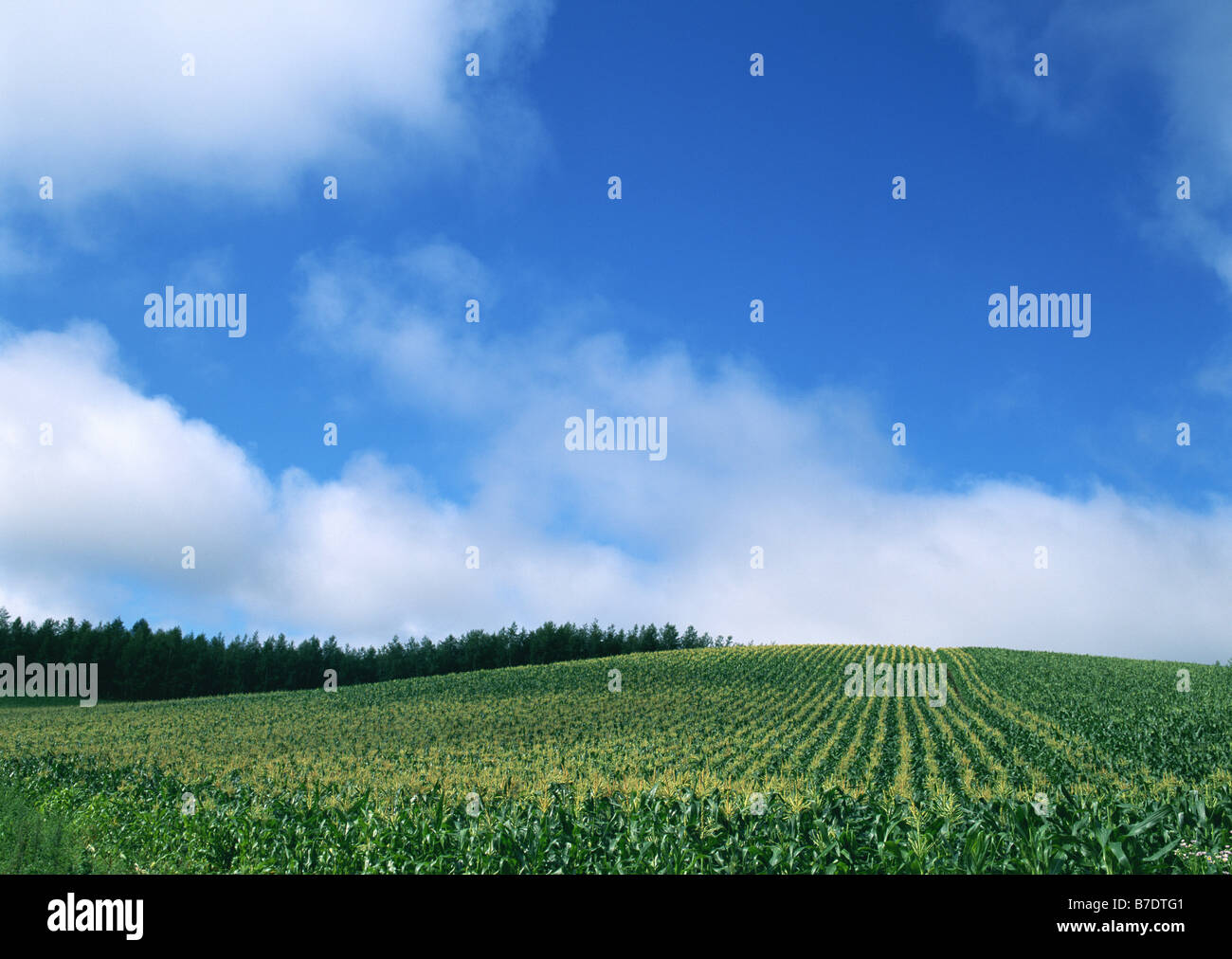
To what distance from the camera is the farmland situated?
36.2 feet

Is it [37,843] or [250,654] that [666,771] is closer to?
[37,843]

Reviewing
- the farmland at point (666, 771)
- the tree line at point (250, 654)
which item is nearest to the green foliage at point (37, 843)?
the farmland at point (666, 771)

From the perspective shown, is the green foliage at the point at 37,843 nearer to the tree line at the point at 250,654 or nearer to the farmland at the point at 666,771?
the farmland at the point at 666,771

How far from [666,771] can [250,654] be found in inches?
3647

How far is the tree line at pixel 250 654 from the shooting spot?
92.2 m

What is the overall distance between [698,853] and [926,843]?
321 cm

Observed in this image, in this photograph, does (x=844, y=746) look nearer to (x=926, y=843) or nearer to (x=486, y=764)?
(x=486, y=764)

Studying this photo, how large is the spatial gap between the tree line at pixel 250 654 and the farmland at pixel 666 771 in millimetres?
35629

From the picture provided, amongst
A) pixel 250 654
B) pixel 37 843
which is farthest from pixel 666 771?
pixel 250 654

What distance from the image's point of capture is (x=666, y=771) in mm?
26922
